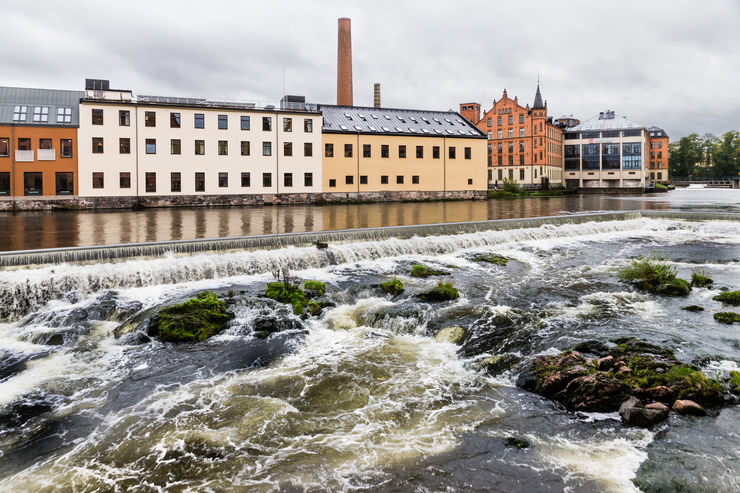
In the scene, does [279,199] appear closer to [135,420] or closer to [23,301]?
[23,301]

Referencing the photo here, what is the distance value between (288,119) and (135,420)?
37.0 meters

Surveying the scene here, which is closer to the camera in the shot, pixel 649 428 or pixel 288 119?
pixel 649 428

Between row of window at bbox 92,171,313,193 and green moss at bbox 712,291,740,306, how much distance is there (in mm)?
33725

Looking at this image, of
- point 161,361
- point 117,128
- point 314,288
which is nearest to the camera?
point 161,361

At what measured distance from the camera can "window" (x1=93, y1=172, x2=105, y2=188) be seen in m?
35.0

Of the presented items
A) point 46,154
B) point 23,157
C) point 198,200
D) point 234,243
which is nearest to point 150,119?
point 198,200

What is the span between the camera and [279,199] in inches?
1581

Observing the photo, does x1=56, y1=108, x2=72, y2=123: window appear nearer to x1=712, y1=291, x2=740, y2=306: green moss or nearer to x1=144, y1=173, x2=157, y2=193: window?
x1=144, y1=173, x2=157, y2=193: window

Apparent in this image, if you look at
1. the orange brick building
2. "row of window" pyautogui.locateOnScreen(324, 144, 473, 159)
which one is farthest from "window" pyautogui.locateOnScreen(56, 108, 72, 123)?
the orange brick building

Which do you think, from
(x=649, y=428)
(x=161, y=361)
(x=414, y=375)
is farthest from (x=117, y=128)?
(x=649, y=428)

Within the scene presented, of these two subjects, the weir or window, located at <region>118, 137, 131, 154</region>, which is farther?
window, located at <region>118, 137, 131, 154</region>

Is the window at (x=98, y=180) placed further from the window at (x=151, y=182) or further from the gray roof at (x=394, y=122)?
the gray roof at (x=394, y=122)

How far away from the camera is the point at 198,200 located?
123 ft

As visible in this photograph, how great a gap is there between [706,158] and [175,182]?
118357 millimetres
